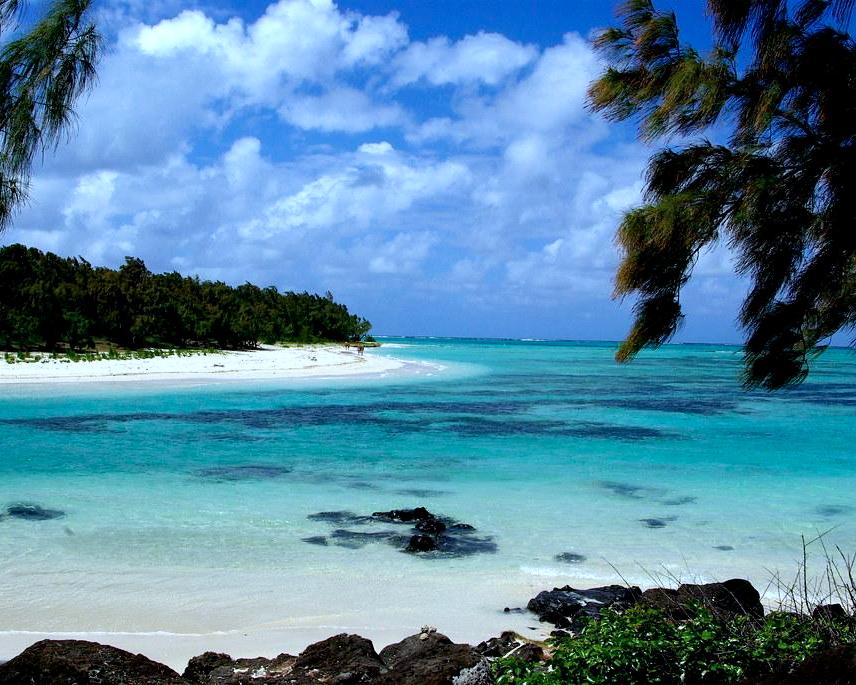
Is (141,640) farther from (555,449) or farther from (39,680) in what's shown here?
(555,449)

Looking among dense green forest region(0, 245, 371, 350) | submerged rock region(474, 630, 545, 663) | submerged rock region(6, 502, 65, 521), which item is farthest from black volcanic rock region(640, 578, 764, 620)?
dense green forest region(0, 245, 371, 350)

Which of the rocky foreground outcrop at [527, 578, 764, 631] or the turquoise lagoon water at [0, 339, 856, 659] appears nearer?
the rocky foreground outcrop at [527, 578, 764, 631]

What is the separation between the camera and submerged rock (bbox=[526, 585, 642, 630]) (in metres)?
5.46

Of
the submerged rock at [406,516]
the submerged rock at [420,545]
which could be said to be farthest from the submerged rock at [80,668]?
the submerged rock at [406,516]

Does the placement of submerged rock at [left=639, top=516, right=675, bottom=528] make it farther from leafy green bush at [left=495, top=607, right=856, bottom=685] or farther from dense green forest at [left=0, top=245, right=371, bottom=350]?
dense green forest at [left=0, top=245, right=371, bottom=350]

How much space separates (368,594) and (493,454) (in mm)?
8733

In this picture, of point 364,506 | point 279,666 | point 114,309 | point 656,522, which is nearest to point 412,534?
point 364,506

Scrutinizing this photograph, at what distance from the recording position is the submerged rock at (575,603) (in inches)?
215

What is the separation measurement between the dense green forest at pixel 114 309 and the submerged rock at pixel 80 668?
34985 mm

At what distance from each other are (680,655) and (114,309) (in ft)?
146

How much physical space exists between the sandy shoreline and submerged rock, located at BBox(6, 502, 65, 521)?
20671 mm

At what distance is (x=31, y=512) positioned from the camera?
917cm

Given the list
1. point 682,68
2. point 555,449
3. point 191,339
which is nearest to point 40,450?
point 555,449

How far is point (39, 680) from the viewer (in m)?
3.63
